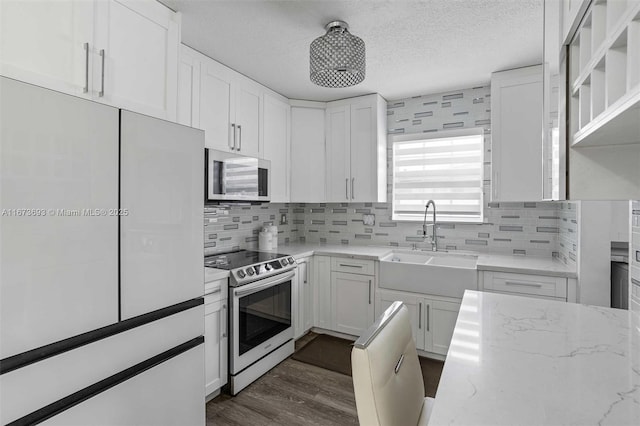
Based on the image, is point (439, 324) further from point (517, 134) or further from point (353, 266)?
point (517, 134)

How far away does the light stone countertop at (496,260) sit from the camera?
2332mm

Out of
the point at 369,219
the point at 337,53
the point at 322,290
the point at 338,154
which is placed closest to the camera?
the point at 337,53

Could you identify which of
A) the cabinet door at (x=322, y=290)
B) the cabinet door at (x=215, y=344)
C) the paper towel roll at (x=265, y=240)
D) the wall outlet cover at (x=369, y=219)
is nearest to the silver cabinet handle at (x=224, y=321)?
the cabinet door at (x=215, y=344)

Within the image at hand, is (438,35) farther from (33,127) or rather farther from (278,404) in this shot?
(278,404)

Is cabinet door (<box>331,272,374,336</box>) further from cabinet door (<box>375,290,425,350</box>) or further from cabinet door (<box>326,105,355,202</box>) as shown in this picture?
cabinet door (<box>326,105,355,202</box>)

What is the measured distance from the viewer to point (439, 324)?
270cm

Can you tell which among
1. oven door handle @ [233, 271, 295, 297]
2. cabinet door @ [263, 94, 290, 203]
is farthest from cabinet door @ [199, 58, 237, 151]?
oven door handle @ [233, 271, 295, 297]

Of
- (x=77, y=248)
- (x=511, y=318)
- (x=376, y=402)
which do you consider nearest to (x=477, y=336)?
(x=511, y=318)

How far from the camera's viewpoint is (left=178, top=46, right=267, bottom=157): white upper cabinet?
229cm

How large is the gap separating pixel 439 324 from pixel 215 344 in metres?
1.78

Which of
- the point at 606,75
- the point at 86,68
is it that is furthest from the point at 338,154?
the point at 606,75

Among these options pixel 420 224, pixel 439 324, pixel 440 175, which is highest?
pixel 440 175

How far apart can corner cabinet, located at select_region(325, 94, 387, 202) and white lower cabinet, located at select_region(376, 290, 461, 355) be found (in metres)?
1.08

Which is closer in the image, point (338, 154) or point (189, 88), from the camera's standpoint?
point (189, 88)
